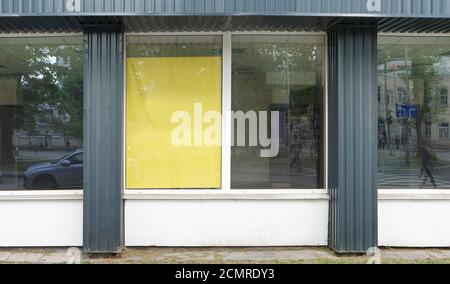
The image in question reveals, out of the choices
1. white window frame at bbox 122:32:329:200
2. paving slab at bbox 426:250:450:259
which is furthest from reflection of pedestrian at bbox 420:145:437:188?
white window frame at bbox 122:32:329:200

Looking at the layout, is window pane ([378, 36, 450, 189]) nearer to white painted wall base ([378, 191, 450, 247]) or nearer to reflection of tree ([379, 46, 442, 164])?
reflection of tree ([379, 46, 442, 164])

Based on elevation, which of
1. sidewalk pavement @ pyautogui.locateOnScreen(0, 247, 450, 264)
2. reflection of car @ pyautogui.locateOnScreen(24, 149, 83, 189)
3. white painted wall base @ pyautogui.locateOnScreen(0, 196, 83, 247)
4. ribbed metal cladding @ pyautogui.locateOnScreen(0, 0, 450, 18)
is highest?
ribbed metal cladding @ pyautogui.locateOnScreen(0, 0, 450, 18)

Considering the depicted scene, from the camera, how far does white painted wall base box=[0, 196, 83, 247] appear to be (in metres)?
Result: 6.93

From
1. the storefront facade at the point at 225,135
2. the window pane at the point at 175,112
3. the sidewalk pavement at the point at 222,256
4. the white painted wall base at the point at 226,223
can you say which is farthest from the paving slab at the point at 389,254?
the window pane at the point at 175,112

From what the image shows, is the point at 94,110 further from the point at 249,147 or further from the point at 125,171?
the point at 249,147

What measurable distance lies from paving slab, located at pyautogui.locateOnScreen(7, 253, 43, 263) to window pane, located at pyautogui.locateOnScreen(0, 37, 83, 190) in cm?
94

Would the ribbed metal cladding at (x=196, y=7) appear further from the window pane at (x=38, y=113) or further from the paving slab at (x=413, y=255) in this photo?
the paving slab at (x=413, y=255)

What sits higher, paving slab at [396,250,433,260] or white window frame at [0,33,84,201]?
white window frame at [0,33,84,201]

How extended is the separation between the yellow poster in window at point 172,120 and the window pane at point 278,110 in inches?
14.3

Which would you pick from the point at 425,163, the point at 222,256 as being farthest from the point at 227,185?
the point at 425,163

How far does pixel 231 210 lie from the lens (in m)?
7.03

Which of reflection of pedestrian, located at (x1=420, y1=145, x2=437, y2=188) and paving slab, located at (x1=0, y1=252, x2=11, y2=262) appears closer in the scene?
paving slab, located at (x1=0, y1=252, x2=11, y2=262)

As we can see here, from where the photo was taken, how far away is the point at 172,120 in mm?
7156

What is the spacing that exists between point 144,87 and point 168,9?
4.63ft
